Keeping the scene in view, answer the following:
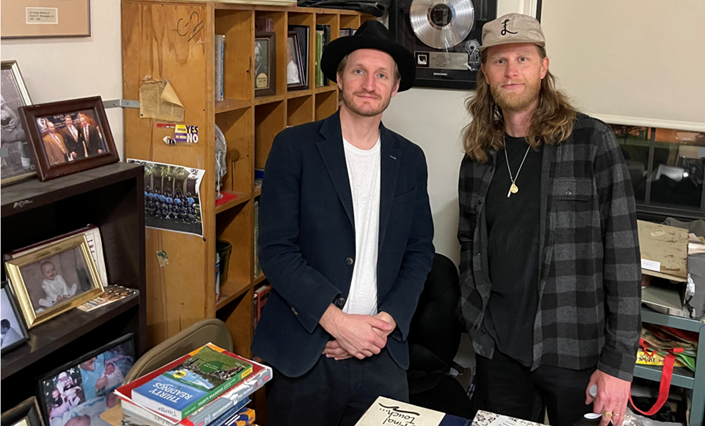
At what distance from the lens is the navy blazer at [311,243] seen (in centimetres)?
186

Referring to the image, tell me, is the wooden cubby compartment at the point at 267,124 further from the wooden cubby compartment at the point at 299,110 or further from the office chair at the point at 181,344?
the office chair at the point at 181,344

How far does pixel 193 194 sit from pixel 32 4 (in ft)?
2.33

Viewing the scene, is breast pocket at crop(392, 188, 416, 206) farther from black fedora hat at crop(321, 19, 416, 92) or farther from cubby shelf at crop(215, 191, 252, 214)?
cubby shelf at crop(215, 191, 252, 214)

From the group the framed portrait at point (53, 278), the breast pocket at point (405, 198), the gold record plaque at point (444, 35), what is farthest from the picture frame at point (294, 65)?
the framed portrait at point (53, 278)

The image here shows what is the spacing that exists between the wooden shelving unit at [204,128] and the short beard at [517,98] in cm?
87

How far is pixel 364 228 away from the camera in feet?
6.37

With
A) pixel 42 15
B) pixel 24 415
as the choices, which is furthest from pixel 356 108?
pixel 24 415

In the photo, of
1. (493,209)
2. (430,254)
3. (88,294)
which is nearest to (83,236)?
(88,294)

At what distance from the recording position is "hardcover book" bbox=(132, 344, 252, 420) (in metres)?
1.51

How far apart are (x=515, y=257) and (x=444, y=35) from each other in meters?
1.49

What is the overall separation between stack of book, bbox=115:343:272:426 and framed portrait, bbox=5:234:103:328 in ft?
0.86

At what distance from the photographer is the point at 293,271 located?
6.05ft

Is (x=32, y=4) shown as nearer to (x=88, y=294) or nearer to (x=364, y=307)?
(x=88, y=294)

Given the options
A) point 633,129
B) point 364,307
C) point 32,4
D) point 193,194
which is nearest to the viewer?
point 32,4
